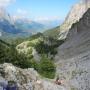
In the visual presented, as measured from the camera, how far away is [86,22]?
7101 inches

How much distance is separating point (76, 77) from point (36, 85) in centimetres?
1792

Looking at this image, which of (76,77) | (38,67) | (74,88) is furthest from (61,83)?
(38,67)

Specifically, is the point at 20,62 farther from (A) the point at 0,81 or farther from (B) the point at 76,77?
(A) the point at 0,81

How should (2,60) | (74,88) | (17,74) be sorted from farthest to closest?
(2,60)
(74,88)
(17,74)

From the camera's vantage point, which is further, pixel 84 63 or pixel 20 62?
pixel 20 62

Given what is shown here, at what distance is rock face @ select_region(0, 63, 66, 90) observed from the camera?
4728cm

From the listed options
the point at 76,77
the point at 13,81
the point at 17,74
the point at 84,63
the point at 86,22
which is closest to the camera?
the point at 13,81

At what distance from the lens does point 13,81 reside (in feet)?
150

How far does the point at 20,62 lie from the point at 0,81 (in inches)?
2398

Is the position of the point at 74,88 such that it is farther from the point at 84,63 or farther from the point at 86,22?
the point at 86,22

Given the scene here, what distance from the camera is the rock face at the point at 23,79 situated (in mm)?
47275

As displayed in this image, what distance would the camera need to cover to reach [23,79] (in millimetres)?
49844

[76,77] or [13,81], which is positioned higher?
[76,77]

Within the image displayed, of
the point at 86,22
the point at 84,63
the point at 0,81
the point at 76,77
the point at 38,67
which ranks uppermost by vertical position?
the point at 86,22
